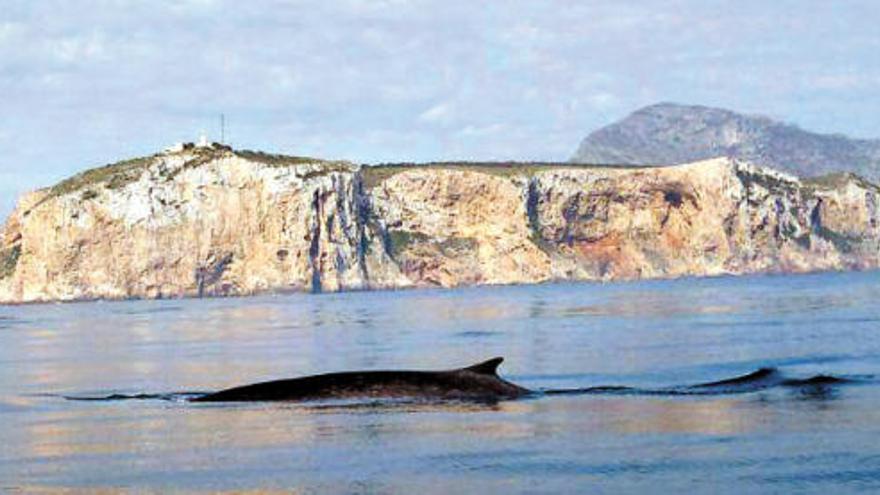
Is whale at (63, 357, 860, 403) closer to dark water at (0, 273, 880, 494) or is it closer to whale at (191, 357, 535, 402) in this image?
whale at (191, 357, 535, 402)

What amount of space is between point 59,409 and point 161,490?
1483 centimetres

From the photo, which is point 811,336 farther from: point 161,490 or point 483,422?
point 161,490

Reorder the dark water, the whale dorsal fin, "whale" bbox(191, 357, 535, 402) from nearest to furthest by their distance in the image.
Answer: the dark water → "whale" bbox(191, 357, 535, 402) → the whale dorsal fin

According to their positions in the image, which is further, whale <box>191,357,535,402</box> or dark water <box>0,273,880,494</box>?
whale <box>191,357,535,402</box>

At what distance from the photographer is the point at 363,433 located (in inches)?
985

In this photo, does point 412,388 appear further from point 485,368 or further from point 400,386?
point 485,368

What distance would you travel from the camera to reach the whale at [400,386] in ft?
99.2

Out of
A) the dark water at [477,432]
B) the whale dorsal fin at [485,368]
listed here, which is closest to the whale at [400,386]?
the whale dorsal fin at [485,368]

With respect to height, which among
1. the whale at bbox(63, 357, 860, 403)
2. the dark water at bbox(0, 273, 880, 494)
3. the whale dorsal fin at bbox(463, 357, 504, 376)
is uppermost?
the whale dorsal fin at bbox(463, 357, 504, 376)

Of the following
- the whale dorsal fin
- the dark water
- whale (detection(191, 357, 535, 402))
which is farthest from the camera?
the whale dorsal fin

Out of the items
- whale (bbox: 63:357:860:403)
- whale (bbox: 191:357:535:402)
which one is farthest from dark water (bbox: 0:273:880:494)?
whale (bbox: 191:357:535:402)

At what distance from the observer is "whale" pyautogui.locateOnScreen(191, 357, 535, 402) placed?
99.2ft

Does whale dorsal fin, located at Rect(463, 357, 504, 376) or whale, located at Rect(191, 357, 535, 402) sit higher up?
whale dorsal fin, located at Rect(463, 357, 504, 376)

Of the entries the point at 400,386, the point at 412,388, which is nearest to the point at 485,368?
the point at 412,388
